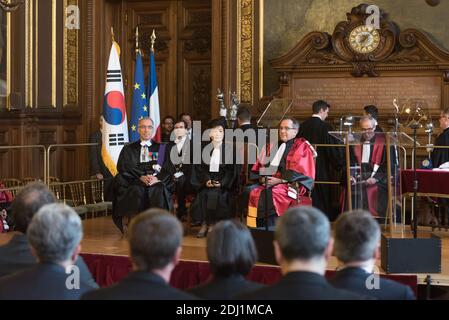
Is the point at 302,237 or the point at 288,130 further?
the point at 288,130

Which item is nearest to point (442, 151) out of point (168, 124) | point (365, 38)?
point (365, 38)

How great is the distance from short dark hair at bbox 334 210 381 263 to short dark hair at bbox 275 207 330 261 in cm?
28

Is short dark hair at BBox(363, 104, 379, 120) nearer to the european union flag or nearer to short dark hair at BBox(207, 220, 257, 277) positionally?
the european union flag

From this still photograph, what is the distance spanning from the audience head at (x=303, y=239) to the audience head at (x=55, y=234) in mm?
874

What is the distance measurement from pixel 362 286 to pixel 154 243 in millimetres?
1004

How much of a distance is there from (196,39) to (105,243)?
5177mm

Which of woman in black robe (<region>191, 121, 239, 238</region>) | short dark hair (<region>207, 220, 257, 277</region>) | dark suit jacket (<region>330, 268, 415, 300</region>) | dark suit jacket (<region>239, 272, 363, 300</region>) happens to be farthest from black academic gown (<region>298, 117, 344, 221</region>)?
dark suit jacket (<region>239, 272, 363, 300</region>)

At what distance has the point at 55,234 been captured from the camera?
3.40 m

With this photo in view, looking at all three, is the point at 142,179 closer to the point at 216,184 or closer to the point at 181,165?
the point at 181,165

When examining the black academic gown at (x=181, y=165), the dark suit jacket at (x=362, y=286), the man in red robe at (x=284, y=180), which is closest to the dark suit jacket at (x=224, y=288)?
the dark suit jacket at (x=362, y=286)

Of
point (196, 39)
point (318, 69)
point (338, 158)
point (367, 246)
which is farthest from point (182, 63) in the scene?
point (367, 246)

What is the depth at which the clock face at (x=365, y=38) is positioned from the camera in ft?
35.5

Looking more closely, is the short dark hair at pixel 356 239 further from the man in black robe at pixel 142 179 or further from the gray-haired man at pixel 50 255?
the man in black robe at pixel 142 179
